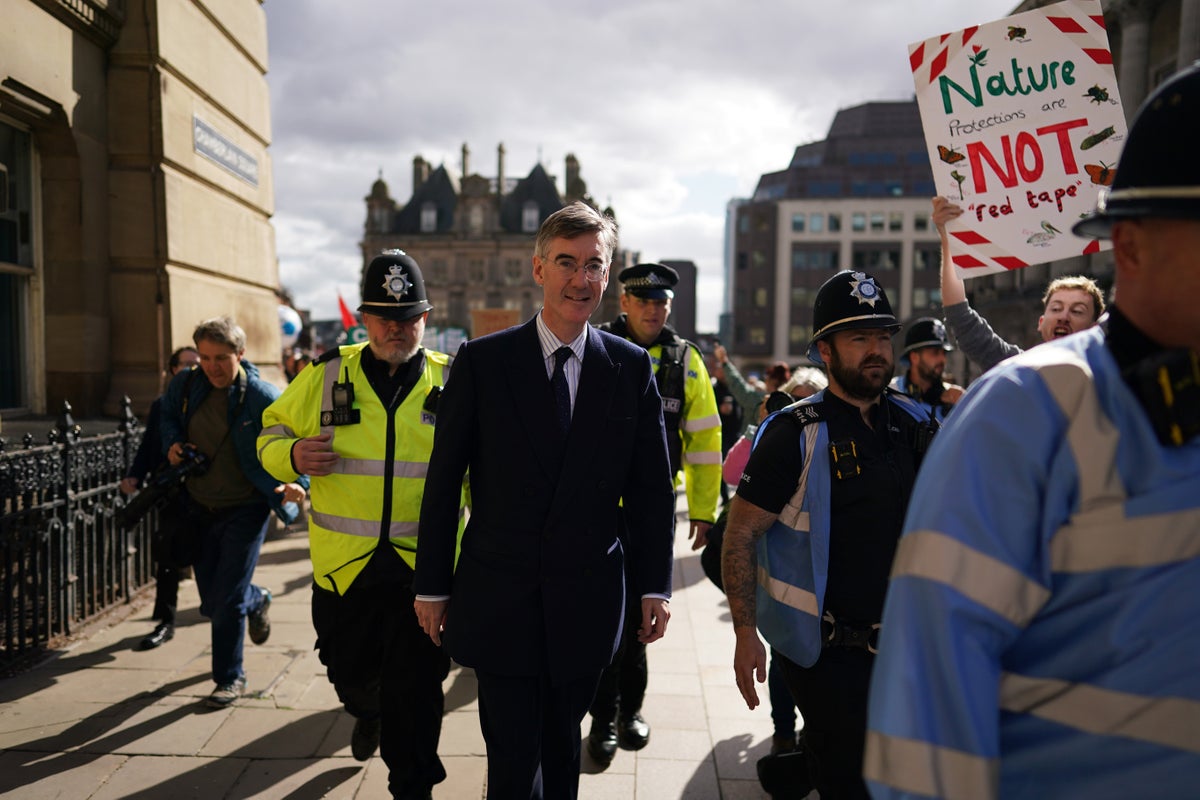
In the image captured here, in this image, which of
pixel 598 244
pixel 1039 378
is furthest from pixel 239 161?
pixel 1039 378

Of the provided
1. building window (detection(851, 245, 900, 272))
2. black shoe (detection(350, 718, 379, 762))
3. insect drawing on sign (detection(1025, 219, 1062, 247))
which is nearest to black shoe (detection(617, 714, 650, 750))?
black shoe (detection(350, 718, 379, 762))

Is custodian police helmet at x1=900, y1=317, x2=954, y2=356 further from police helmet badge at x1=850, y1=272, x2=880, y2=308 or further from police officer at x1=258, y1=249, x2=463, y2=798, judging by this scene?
police officer at x1=258, y1=249, x2=463, y2=798

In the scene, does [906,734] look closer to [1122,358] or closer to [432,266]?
[1122,358]

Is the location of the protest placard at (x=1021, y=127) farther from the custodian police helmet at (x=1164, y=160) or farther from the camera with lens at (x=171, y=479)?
the camera with lens at (x=171, y=479)

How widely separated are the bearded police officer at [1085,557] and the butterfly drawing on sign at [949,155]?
8.42ft

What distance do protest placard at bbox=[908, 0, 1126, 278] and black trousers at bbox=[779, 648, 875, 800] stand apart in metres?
1.80

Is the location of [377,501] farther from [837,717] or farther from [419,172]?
[419,172]

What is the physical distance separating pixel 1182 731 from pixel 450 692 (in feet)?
14.1

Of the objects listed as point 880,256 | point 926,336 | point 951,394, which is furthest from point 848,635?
point 880,256

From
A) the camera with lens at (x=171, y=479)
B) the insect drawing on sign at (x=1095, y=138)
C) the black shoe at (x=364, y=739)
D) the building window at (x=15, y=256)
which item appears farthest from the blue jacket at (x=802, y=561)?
the building window at (x=15, y=256)

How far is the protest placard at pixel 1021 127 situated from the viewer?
11.4 ft

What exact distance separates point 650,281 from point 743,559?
2137 mm

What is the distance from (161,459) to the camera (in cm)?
560

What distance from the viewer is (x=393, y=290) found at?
365cm
